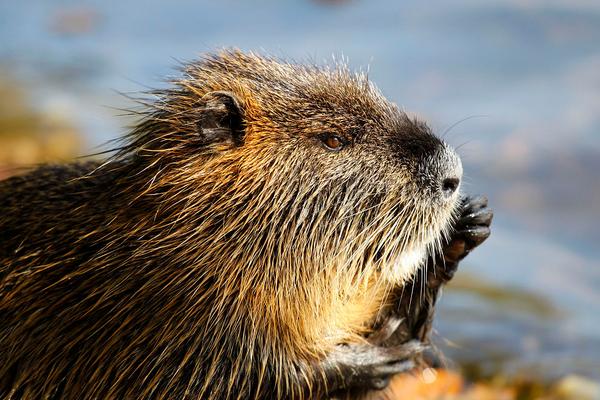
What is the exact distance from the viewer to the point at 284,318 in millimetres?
3930

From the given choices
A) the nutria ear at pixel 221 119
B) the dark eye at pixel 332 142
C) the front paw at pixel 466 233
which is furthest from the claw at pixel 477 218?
the nutria ear at pixel 221 119

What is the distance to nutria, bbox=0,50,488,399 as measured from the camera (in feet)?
12.8

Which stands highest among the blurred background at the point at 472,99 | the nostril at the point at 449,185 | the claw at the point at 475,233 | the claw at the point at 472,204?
the nostril at the point at 449,185

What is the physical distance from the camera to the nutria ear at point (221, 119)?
4020 mm

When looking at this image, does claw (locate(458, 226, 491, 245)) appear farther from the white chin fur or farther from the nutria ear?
the nutria ear

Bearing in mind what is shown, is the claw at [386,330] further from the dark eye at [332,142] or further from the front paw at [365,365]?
the dark eye at [332,142]

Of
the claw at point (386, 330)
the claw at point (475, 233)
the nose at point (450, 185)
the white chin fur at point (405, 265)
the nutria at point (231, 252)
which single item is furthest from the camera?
the claw at point (386, 330)

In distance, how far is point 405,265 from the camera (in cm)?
415

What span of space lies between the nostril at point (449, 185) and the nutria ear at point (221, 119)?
78cm

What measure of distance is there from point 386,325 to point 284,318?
596mm

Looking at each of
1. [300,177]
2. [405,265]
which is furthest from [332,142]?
[405,265]

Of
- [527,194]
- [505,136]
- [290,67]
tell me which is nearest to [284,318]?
[290,67]

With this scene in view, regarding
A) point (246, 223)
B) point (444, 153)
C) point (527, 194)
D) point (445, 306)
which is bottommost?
point (445, 306)

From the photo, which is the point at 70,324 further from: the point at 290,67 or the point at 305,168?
the point at 290,67
